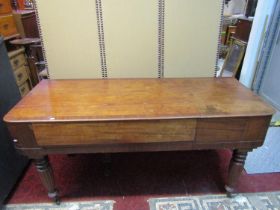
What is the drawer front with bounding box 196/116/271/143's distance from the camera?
102cm

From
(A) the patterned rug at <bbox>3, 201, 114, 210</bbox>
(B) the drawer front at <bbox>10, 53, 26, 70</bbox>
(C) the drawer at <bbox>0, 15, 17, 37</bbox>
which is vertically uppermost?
(C) the drawer at <bbox>0, 15, 17, 37</bbox>

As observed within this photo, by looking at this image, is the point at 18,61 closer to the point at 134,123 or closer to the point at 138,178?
the point at 138,178

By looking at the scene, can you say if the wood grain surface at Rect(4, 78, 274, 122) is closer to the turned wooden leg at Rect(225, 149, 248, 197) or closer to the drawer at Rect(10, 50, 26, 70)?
the turned wooden leg at Rect(225, 149, 248, 197)

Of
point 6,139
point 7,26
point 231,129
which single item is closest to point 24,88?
point 7,26

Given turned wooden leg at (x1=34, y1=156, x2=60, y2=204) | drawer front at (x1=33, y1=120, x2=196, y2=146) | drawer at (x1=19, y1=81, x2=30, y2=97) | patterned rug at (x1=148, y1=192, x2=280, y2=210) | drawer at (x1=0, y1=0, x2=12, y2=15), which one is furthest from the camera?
drawer at (x1=19, y1=81, x2=30, y2=97)

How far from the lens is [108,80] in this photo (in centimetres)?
143

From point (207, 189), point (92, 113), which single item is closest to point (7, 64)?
point (92, 113)

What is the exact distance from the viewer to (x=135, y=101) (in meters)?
1.13

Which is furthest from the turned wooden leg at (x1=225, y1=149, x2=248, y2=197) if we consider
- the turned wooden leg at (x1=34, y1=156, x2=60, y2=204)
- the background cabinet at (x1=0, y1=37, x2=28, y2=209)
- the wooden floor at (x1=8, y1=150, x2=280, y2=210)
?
the background cabinet at (x1=0, y1=37, x2=28, y2=209)

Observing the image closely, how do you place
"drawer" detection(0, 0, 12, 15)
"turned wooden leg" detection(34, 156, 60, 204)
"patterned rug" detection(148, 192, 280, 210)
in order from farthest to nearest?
"drawer" detection(0, 0, 12, 15) → "patterned rug" detection(148, 192, 280, 210) → "turned wooden leg" detection(34, 156, 60, 204)

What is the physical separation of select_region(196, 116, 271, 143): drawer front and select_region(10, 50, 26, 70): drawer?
84.8 inches

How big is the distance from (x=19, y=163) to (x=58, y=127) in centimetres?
82

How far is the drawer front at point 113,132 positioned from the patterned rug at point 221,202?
0.54m

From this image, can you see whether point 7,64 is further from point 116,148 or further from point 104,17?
point 116,148
